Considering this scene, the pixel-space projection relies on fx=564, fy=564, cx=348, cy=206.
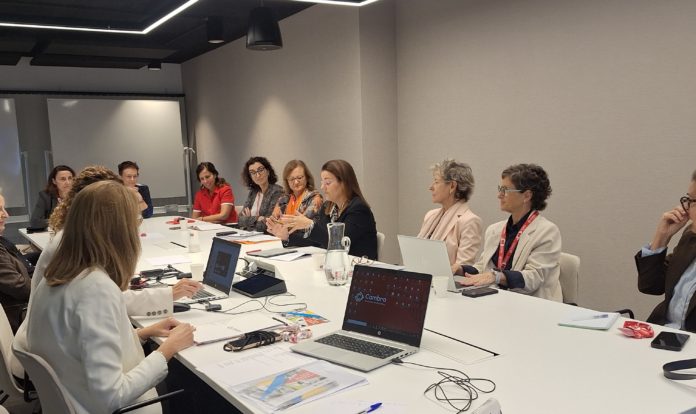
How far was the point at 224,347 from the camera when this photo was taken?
196cm

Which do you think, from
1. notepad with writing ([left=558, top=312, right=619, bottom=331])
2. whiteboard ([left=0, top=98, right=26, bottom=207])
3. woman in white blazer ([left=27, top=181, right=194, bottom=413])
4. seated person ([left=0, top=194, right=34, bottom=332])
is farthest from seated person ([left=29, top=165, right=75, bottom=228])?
notepad with writing ([left=558, top=312, right=619, bottom=331])

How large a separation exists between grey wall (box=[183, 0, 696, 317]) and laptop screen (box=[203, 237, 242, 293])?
2512 mm

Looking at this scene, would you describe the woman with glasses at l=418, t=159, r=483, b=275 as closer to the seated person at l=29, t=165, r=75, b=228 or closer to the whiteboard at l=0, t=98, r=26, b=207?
the seated person at l=29, t=165, r=75, b=228

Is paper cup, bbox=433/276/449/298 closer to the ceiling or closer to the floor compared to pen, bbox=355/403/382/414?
closer to the ceiling

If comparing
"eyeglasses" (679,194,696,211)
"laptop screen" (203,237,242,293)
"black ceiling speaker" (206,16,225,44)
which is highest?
"black ceiling speaker" (206,16,225,44)

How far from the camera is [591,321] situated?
2.06 m

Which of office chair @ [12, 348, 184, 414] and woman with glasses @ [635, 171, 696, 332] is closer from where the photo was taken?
office chair @ [12, 348, 184, 414]

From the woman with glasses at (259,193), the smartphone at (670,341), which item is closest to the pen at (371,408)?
the smartphone at (670,341)

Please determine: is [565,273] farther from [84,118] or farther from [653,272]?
[84,118]

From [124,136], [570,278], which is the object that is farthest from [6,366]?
[124,136]

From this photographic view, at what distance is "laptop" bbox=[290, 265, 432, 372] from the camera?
182 centimetres

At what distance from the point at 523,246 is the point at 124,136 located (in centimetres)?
707

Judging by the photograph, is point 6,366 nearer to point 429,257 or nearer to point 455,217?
point 429,257

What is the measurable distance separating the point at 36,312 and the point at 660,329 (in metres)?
2.07
